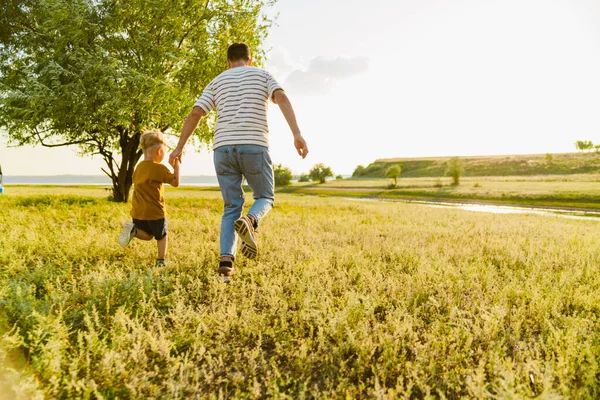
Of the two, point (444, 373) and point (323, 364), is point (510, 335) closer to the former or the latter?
point (444, 373)

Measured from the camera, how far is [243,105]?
4.80 m

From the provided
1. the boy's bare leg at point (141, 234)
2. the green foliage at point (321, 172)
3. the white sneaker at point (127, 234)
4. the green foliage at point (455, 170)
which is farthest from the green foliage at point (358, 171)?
the white sneaker at point (127, 234)

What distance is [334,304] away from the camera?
393 cm

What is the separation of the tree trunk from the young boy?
12958 mm

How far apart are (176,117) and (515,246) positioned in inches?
485

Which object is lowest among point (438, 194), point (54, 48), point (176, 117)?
point (438, 194)

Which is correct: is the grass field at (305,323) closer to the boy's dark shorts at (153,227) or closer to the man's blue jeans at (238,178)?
the boy's dark shorts at (153,227)

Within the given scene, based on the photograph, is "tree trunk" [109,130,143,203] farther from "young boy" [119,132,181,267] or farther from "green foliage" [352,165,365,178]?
"green foliage" [352,165,365,178]

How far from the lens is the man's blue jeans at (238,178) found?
4770mm

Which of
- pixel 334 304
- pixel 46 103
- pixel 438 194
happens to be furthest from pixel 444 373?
pixel 438 194

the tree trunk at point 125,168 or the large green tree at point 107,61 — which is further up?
the large green tree at point 107,61

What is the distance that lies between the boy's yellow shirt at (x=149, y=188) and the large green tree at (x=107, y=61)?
8543 millimetres

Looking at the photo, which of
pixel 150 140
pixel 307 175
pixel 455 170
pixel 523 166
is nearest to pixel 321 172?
pixel 307 175

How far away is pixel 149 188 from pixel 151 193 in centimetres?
8
